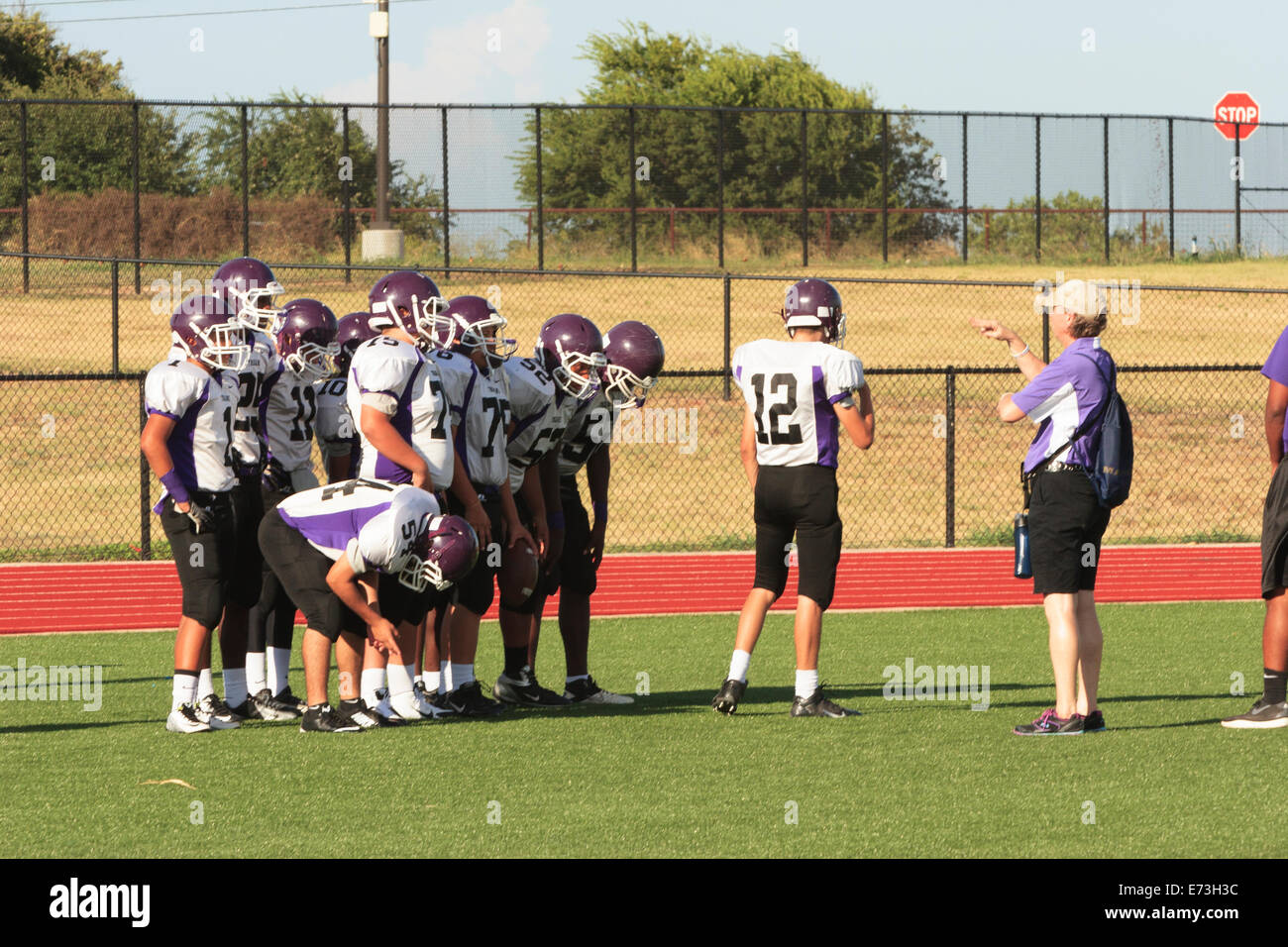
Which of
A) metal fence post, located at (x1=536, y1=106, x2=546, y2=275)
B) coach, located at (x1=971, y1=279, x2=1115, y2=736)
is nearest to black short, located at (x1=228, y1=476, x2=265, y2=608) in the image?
coach, located at (x1=971, y1=279, x2=1115, y2=736)

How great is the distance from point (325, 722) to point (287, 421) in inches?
63.1

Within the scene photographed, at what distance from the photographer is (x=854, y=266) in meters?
29.0

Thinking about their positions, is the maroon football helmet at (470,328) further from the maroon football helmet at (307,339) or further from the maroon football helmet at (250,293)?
the maroon football helmet at (250,293)

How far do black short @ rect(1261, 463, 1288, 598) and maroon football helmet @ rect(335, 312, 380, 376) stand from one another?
4.42 metres

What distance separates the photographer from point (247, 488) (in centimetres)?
738

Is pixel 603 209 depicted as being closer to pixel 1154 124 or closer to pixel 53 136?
pixel 53 136

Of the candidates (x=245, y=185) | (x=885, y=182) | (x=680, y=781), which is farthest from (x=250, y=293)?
(x=885, y=182)

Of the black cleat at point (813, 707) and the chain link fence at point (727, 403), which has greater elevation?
the chain link fence at point (727, 403)

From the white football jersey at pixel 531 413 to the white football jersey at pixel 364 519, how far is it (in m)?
0.83

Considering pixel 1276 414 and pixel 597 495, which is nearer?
pixel 1276 414

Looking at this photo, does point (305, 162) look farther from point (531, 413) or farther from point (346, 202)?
point (531, 413)

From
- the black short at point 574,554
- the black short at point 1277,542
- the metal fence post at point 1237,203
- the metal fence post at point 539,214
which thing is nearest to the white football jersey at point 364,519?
the black short at point 574,554

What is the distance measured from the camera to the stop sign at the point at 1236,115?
3073 centimetres

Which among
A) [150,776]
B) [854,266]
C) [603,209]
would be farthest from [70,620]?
[854,266]
